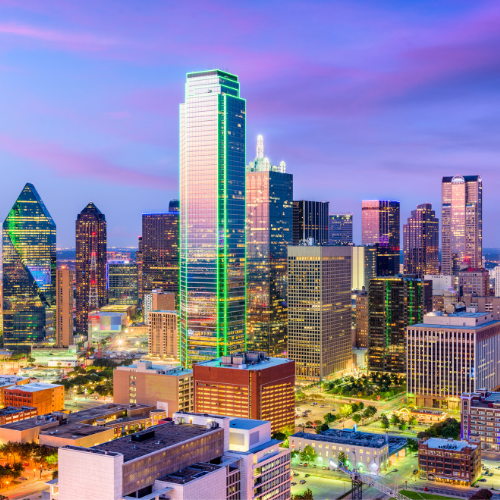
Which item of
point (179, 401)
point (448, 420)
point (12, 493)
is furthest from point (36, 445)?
point (448, 420)

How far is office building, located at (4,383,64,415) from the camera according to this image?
15450 centimetres

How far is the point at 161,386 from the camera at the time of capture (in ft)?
484

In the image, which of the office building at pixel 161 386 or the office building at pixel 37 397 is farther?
the office building at pixel 37 397

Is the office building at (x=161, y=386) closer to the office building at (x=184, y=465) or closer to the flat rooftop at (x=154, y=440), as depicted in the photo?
the office building at (x=184, y=465)

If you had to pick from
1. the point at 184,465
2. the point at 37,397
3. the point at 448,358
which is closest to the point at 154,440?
the point at 184,465

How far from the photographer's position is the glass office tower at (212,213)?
555 ft

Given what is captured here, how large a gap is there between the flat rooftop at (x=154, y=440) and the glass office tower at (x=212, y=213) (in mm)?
90895

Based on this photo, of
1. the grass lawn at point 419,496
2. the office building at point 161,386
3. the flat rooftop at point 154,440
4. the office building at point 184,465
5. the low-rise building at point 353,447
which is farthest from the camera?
the office building at point 161,386

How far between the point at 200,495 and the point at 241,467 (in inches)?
396

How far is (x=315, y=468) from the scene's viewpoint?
394ft

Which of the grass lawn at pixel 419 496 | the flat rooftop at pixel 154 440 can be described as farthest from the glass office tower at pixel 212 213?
the flat rooftop at pixel 154 440

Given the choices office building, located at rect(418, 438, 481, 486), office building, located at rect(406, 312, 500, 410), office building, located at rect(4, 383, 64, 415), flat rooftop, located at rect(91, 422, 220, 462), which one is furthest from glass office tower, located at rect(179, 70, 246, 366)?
flat rooftop, located at rect(91, 422, 220, 462)

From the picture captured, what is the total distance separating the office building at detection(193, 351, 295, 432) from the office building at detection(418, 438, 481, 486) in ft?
97.8

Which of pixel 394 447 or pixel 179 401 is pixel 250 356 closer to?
pixel 179 401
